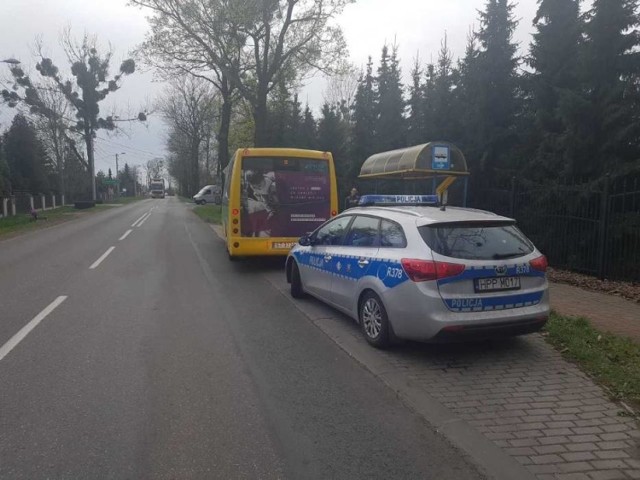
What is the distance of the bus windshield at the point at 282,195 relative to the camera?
1127cm

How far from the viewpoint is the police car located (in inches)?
202

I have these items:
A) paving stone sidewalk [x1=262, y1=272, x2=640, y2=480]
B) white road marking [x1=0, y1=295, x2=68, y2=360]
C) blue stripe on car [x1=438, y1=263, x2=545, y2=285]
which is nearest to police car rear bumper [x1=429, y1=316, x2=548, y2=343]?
paving stone sidewalk [x1=262, y1=272, x2=640, y2=480]

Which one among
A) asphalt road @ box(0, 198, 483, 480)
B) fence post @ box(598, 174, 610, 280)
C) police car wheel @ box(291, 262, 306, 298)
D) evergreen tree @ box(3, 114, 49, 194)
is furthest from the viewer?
evergreen tree @ box(3, 114, 49, 194)

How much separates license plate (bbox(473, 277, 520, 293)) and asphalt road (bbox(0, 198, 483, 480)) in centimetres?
137

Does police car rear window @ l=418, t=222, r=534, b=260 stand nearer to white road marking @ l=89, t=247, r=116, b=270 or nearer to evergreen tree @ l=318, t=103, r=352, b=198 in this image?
white road marking @ l=89, t=247, r=116, b=270

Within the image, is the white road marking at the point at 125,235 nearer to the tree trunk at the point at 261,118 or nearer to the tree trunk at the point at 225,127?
the tree trunk at the point at 261,118

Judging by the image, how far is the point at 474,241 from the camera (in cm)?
541

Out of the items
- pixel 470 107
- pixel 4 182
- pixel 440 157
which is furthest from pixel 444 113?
pixel 4 182

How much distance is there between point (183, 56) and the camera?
27.6 meters

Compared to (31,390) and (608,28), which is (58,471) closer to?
(31,390)

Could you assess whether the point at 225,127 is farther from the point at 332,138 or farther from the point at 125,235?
the point at 125,235

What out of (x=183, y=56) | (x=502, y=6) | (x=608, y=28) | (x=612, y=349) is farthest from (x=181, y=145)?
(x=612, y=349)

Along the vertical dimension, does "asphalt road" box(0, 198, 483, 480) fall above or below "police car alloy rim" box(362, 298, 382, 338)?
below

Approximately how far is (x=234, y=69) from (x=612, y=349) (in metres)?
25.6
